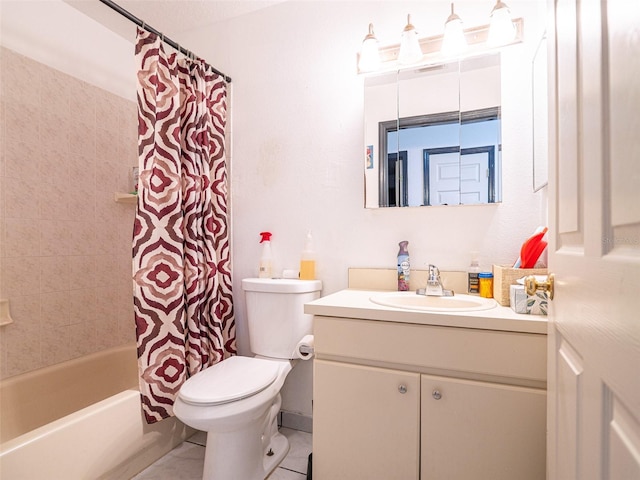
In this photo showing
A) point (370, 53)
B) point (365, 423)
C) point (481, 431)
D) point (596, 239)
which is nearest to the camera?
point (596, 239)

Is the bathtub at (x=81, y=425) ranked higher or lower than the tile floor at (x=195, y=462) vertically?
higher

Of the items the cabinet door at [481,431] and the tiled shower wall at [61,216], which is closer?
the cabinet door at [481,431]

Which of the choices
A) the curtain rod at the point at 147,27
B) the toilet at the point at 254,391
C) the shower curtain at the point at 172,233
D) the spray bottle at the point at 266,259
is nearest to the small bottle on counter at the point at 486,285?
the toilet at the point at 254,391

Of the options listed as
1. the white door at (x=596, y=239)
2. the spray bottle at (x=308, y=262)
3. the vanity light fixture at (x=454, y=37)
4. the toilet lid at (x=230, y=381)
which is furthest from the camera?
the spray bottle at (x=308, y=262)

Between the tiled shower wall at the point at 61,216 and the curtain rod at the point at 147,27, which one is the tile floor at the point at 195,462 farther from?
the curtain rod at the point at 147,27

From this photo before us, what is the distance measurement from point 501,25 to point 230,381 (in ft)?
5.89

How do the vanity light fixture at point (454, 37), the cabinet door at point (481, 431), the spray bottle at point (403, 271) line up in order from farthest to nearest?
the spray bottle at point (403, 271)
the vanity light fixture at point (454, 37)
the cabinet door at point (481, 431)

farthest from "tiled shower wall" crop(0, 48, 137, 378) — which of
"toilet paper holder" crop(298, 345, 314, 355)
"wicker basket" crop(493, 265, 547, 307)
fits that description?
"wicker basket" crop(493, 265, 547, 307)

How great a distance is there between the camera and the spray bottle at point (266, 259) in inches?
71.7

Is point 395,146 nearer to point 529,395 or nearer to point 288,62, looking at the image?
point 288,62

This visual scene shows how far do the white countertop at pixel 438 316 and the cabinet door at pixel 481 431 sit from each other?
18cm

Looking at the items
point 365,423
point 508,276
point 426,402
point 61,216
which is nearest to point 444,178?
point 508,276

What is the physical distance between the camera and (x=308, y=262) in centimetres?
176

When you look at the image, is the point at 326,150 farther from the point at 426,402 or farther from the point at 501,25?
the point at 426,402
